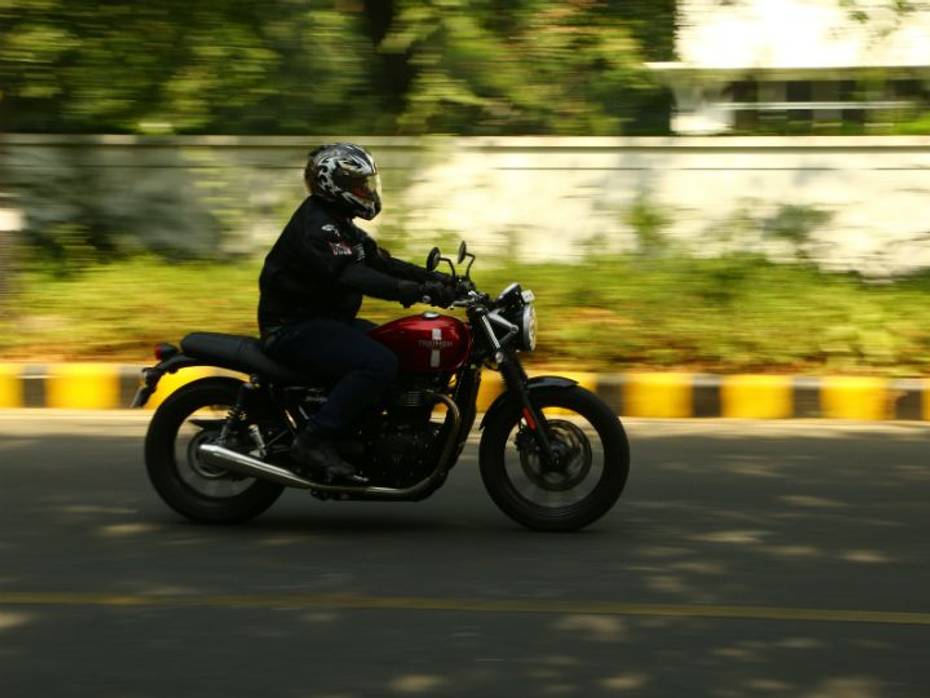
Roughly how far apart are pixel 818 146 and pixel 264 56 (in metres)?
4.37

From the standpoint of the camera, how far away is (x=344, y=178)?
6.12 metres

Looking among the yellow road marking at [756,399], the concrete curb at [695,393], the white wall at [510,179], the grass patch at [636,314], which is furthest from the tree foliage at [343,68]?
the yellow road marking at [756,399]

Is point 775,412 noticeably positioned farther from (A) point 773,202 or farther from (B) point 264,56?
(B) point 264,56

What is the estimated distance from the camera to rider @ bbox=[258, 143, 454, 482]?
19.8 feet

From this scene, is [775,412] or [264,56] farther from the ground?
[264,56]

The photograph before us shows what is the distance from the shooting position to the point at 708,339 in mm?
10031

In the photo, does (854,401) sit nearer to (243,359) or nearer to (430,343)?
(430,343)

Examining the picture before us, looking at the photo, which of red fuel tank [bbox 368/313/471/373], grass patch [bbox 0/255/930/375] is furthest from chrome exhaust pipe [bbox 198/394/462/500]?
grass patch [bbox 0/255/930/375]

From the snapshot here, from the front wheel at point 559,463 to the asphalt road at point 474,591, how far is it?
12 centimetres

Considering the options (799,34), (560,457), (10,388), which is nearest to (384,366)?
(560,457)

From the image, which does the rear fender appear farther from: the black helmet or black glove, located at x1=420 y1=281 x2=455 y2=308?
black glove, located at x1=420 y1=281 x2=455 y2=308

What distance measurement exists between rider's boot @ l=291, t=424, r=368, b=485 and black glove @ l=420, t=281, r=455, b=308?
67 cm

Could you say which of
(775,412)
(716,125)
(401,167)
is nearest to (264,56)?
(401,167)

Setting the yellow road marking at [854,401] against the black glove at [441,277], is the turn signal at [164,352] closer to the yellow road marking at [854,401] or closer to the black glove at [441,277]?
the black glove at [441,277]
